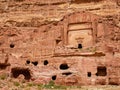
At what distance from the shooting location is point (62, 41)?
34.2m

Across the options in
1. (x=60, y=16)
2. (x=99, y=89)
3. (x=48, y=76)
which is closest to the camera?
(x=99, y=89)

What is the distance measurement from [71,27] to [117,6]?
5291 mm

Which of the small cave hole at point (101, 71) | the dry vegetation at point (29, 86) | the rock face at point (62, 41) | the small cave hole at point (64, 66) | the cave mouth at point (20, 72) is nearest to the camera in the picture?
the dry vegetation at point (29, 86)

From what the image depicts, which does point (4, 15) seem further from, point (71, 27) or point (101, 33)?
point (101, 33)

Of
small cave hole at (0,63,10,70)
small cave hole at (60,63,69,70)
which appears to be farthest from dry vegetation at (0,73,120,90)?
small cave hole at (60,63,69,70)

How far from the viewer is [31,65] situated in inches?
1273

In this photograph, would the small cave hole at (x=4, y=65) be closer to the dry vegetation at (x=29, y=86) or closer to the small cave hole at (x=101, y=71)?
the dry vegetation at (x=29, y=86)

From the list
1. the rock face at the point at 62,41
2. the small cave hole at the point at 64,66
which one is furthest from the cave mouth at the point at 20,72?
the small cave hole at the point at 64,66

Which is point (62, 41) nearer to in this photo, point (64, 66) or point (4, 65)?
point (64, 66)

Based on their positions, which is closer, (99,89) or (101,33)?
(99,89)

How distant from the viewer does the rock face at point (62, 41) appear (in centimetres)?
3056

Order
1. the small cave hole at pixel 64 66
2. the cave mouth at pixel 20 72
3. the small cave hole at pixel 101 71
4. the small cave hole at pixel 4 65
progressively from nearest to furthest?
the small cave hole at pixel 101 71
the small cave hole at pixel 64 66
the cave mouth at pixel 20 72
the small cave hole at pixel 4 65

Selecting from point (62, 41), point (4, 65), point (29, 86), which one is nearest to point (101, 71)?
point (62, 41)

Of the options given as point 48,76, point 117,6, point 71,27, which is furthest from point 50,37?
point 117,6
